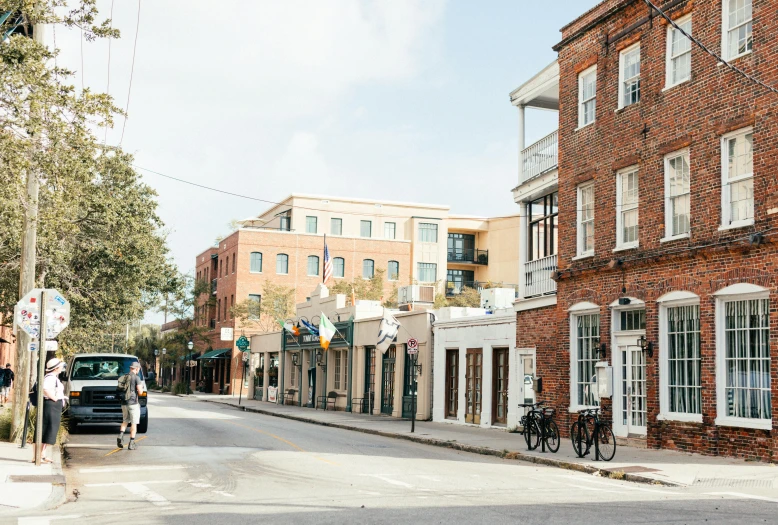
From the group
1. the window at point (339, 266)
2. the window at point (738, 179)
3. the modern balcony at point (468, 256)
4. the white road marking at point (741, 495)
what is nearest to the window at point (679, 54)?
the window at point (738, 179)

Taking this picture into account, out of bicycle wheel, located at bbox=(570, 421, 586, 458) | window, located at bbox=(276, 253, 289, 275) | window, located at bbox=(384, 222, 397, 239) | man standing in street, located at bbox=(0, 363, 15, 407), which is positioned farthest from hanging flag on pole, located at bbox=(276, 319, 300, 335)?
bicycle wheel, located at bbox=(570, 421, 586, 458)

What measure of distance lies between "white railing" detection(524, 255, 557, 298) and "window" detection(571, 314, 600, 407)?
2206 millimetres

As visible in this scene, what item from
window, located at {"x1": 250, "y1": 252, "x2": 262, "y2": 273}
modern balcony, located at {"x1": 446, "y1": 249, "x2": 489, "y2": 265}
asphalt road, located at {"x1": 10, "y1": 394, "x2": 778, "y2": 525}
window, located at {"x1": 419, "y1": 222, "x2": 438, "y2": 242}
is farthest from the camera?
modern balcony, located at {"x1": 446, "y1": 249, "x2": 489, "y2": 265}

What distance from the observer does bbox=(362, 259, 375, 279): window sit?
7369 centimetres

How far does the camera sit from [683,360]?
62.7ft

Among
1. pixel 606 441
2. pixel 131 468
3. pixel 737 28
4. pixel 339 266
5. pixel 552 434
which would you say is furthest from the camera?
pixel 339 266

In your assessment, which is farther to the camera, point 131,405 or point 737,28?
point 131,405

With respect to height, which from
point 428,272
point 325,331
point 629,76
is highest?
point 428,272

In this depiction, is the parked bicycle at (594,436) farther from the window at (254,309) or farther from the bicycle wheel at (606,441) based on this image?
the window at (254,309)

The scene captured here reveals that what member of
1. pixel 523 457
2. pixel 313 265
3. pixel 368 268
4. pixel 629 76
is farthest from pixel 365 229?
pixel 523 457

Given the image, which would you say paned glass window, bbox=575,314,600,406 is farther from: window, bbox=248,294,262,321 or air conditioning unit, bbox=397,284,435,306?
window, bbox=248,294,262,321

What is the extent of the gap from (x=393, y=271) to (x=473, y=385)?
45.1 metres

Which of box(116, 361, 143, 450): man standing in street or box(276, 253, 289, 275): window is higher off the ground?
box(276, 253, 289, 275): window

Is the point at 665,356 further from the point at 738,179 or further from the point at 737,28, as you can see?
the point at 737,28
